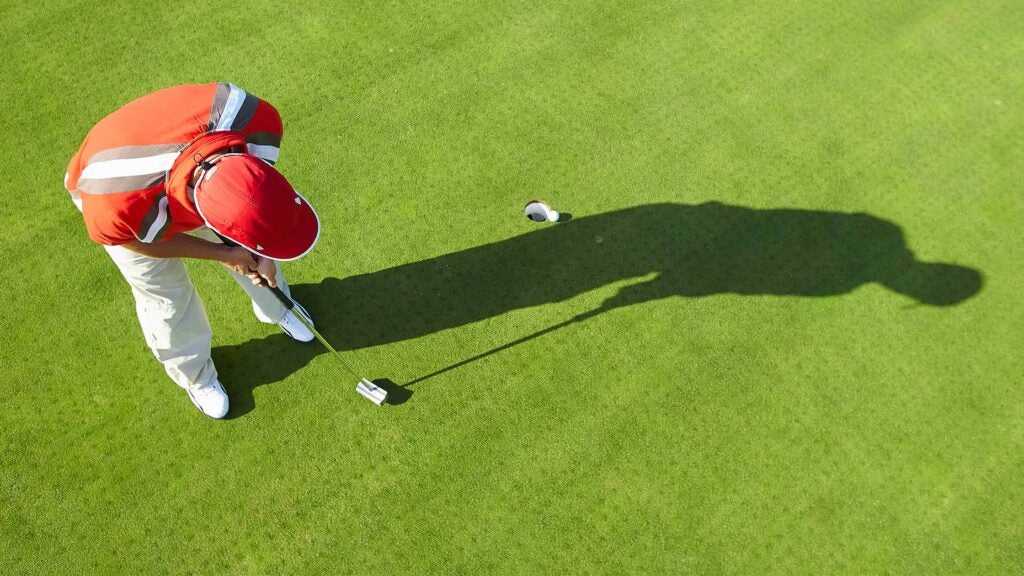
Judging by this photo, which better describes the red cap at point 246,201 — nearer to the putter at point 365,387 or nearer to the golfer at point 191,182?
the golfer at point 191,182

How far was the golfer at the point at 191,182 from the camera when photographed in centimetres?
256

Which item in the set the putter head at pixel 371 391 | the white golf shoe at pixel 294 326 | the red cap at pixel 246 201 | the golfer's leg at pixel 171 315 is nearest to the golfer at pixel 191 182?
the red cap at pixel 246 201

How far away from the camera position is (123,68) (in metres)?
5.00

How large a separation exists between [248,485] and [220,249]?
1592 millimetres

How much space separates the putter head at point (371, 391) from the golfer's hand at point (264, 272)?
1027 millimetres

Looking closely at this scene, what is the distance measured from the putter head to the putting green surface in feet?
0.32

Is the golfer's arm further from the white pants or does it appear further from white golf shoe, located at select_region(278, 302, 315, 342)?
white golf shoe, located at select_region(278, 302, 315, 342)

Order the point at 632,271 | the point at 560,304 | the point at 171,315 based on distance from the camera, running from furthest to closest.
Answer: the point at 632,271, the point at 560,304, the point at 171,315

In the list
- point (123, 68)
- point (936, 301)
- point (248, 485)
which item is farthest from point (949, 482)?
point (123, 68)

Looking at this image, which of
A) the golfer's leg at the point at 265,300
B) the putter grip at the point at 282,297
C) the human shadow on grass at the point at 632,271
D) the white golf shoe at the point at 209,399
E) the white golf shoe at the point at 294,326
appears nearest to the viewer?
the putter grip at the point at 282,297

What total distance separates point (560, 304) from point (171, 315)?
2382 millimetres

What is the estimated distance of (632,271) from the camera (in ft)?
14.9

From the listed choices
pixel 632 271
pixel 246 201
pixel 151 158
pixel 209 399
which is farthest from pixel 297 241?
pixel 632 271

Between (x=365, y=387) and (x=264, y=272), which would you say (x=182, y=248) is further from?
(x=365, y=387)
